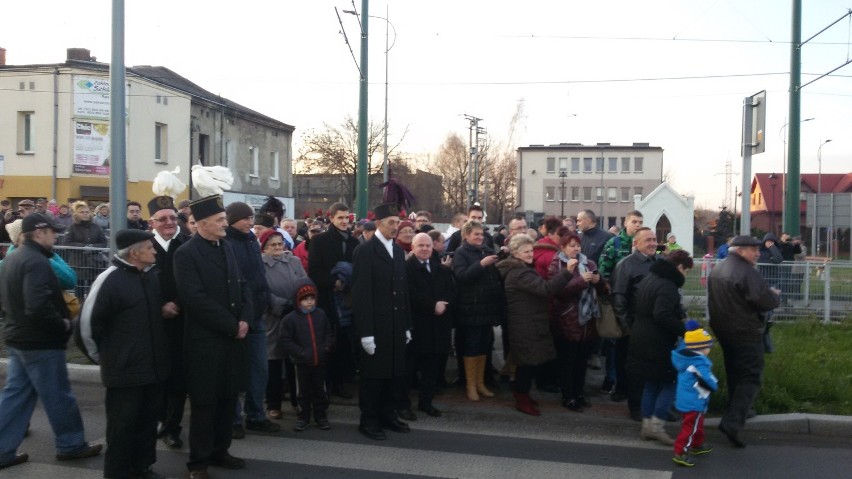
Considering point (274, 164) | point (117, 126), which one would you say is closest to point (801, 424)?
point (117, 126)

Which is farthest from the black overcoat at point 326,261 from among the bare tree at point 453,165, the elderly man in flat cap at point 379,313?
the bare tree at point 453,165

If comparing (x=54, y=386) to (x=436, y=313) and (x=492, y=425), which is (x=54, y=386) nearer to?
(x=436, y=313)

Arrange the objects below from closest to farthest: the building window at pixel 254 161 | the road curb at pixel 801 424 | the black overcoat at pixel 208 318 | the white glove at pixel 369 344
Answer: the black overcoat at pixel 208 318
the white glove at pixel 369 344
the road curb at pixel 801 424
the building window at pixel 254 161

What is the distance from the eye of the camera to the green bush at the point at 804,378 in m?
7.96

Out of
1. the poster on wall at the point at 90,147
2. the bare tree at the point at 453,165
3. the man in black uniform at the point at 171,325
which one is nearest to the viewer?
the man in black uniform at the point at 171,325

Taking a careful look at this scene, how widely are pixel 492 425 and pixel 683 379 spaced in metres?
2.13

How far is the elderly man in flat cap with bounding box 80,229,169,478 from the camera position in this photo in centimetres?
551

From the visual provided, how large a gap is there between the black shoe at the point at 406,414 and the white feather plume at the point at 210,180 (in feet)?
9.81

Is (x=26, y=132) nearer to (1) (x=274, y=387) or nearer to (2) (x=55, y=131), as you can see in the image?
(2) (x=55, y=131)

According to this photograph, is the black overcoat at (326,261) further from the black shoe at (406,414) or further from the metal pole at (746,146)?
the metal pole at (746,146)

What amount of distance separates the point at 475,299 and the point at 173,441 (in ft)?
10.7

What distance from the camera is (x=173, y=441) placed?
22.5 ft

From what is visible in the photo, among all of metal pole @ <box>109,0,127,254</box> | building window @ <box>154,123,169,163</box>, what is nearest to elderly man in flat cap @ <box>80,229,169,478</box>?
metal pole @ <box>109,0,127,254</box>

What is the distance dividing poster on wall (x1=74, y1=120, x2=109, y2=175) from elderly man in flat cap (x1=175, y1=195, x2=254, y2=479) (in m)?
25.7
